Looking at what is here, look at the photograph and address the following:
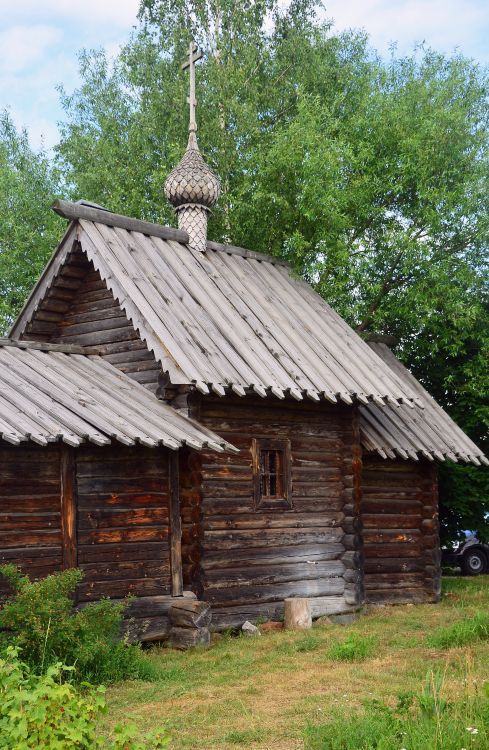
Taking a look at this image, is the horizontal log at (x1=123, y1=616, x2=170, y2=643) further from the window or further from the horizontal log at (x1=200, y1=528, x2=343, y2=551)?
the window

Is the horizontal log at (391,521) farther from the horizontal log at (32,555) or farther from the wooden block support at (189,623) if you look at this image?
the horizontal log at (32,555)

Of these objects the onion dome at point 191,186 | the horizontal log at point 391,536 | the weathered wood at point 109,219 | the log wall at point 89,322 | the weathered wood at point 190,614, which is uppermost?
the onion dome at point 191,186

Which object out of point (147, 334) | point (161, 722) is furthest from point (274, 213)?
point (161, 722)

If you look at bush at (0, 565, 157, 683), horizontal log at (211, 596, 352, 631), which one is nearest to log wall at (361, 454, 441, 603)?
horizontal log at (211, 596, 352, 631)

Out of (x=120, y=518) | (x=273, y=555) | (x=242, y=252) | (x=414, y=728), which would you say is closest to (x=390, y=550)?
(x=273, y=555)

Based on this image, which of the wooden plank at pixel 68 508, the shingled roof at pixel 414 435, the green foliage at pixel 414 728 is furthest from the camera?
the shingled roof at pixel 414 435

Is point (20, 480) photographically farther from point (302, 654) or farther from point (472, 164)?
point (472, 164)

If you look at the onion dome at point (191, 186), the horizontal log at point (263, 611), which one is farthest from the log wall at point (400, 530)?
the onion dome at point (191, 186)

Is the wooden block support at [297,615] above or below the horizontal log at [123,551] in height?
below

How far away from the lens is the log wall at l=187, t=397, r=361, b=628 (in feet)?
40.2

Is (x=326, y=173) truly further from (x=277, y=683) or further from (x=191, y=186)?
(x=277, y=683)

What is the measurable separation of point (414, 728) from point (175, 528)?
6304 mm

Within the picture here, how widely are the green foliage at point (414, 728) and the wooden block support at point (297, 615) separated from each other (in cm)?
588

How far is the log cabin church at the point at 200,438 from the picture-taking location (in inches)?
424
